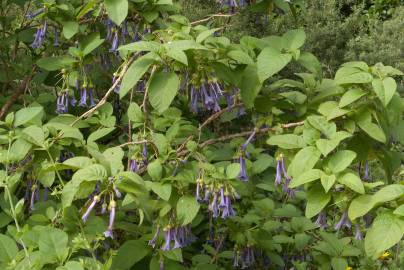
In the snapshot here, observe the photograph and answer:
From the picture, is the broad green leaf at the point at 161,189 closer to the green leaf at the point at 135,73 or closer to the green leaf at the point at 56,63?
the green leaf at the point at 135,73

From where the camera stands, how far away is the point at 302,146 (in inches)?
66.7

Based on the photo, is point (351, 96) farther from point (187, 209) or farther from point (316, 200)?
point (187, 209)

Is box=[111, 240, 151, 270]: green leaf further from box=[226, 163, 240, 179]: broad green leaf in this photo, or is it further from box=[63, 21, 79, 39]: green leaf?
box=[63, 21, 79, 39]: green leaf

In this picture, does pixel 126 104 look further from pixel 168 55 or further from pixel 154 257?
pixel 168 55

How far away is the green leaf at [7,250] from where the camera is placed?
1581mm

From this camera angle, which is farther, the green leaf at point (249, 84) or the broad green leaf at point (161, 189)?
the green leaf at point (249, 84)

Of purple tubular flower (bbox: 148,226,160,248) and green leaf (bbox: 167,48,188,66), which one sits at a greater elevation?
green leaf (bbox: 167,48,188,66)

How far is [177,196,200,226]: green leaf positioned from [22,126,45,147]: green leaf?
400 millimetres

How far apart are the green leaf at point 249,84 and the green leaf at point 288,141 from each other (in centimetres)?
16

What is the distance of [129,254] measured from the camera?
1982mm

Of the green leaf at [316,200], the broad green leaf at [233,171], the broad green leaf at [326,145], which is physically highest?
the broad green leaf at [326,145]

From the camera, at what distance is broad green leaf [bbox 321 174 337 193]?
1.50 m

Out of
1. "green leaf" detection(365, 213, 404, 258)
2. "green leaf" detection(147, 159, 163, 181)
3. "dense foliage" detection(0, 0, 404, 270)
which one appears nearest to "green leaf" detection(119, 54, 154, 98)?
"dense foliage" detection(0, 0, 404, 270)

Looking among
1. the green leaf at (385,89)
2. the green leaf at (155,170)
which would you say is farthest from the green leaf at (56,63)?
the green leaf at (385,89)
